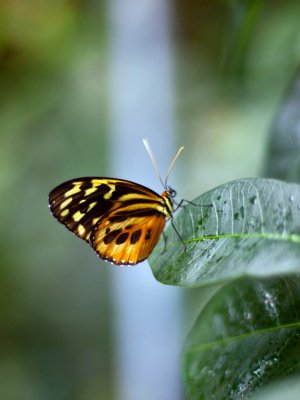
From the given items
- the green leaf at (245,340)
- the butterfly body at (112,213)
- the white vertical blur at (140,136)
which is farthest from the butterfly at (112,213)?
the white vertical blur at (140,136)

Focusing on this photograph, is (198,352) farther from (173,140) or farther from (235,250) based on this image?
(173,140)

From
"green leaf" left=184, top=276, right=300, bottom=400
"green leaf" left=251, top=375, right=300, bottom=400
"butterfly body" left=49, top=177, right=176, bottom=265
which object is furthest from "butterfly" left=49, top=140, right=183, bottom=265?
"green leaf" left=251, top=375, right=300, bottom=400

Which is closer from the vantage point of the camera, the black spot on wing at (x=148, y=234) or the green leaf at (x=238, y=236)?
the green leaf at (x=238, y=236)

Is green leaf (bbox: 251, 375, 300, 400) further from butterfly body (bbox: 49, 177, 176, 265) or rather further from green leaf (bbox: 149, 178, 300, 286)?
butterfly body (bbox: 49, 177, 176, 265)

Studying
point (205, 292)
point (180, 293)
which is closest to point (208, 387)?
point (205, 292)

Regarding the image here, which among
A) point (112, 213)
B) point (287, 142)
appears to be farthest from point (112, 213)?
point (287, 142)

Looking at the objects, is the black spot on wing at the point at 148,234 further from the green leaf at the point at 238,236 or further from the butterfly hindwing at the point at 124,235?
the green leaf at the point at 238,236

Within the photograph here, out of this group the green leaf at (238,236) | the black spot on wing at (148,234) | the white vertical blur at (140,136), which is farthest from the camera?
the white vertical blur at (140,136)
